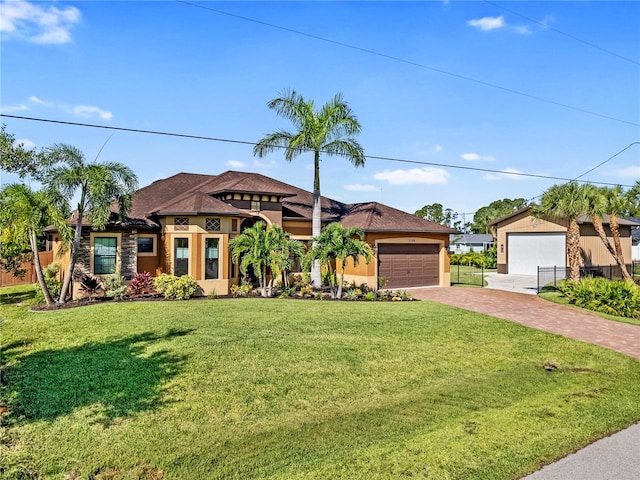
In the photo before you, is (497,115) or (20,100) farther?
(497,115)

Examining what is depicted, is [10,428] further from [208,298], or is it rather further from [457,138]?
[457,138]

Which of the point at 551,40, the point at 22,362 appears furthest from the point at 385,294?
the point at 22,362

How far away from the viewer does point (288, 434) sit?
5.37 m

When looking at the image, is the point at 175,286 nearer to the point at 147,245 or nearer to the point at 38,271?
the point at 147,245

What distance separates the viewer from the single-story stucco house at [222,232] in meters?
16.0

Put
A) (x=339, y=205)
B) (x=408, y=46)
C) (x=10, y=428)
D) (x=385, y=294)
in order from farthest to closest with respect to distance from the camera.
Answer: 1. (x=339, y=205)
2. (x=385, y=294)
3. (x=408, y=46)
4. (x=10, y=428)

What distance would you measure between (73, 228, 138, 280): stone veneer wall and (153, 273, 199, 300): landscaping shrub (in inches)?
63.1

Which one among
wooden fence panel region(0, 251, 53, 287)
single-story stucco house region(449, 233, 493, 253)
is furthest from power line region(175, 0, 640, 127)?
single-story stucco house region(449, 233, 493, 253)

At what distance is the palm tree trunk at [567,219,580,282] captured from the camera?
17.8m

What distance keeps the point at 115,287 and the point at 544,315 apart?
15.6 metres

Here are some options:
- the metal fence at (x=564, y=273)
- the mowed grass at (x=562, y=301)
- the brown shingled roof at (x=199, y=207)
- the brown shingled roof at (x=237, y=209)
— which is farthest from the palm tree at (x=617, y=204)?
the brown shingled roof at (x=199, y=207)

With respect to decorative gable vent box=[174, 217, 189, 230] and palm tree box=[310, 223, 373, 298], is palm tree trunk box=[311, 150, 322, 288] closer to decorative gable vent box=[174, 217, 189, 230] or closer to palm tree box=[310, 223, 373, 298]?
palm tree box=[310, 223, 373, 298]

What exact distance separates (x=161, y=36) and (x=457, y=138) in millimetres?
13916

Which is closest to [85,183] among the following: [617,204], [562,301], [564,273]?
[562,301]
